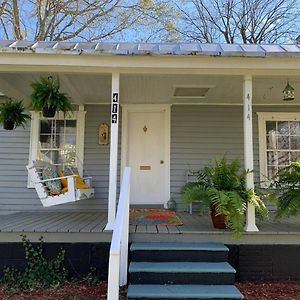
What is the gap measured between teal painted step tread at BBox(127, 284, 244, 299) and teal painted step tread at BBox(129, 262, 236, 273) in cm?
14

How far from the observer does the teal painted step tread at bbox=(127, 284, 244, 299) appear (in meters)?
3.03

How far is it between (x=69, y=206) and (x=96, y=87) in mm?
2332

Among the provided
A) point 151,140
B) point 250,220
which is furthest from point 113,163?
point 151,140

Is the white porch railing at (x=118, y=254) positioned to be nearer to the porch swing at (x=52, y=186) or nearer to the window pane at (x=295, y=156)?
the porch swing at (x=52, y=186)

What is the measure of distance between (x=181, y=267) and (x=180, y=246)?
33 centimetres

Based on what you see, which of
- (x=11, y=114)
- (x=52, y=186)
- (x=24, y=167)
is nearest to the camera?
(x=52, y=186)

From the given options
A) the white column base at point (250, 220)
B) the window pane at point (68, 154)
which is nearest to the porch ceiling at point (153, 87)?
the window pane at point (68, 154)

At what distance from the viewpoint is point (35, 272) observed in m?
3.79

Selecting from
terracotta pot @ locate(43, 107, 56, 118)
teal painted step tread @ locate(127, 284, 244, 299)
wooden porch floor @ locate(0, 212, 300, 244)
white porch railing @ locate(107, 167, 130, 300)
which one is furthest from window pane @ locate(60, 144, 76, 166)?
teal painted step tread @ locate(127, 284, 244, 299)

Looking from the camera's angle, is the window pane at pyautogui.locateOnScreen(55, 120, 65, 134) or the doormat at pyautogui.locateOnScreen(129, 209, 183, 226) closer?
the doormat at pyautogui.locateOnScreen(129, 209, 183, 226)

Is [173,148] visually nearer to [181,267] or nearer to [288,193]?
[288,193]

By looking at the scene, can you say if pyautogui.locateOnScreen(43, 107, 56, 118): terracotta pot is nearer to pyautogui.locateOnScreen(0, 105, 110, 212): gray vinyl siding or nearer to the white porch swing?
the white porch swing

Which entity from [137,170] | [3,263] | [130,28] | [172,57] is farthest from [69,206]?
[130,28]

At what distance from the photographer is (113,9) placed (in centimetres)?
1345
